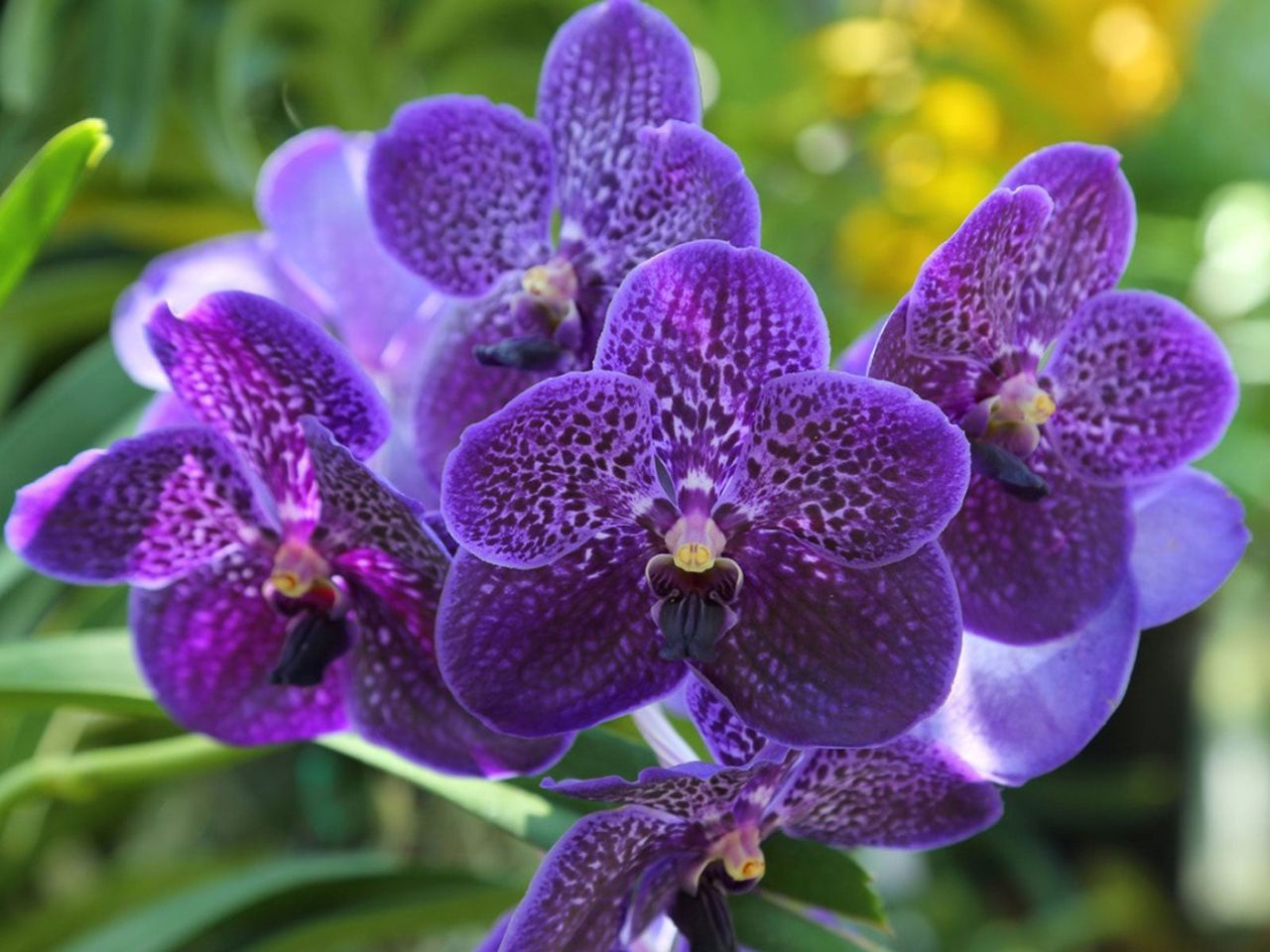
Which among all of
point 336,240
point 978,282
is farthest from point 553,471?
point 336,240

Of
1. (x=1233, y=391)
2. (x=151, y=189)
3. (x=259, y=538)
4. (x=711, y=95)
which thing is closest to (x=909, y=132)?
(x=711, y=95)

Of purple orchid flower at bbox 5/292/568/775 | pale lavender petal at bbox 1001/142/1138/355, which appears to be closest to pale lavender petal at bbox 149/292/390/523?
purple orchid flower at bbox 5/292/568/775

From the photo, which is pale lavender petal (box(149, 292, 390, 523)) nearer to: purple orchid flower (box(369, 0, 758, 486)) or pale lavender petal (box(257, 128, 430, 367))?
purple orchid flower (box(369, 0, 758, 486))

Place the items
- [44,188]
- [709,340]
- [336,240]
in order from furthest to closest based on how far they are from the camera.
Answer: [336,240], [44,188], [709,340]

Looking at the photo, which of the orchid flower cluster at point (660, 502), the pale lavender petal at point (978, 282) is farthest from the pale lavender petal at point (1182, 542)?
the pale lavender petal at point (978, 282)

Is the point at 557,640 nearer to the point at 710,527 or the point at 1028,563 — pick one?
the point at 710,527
